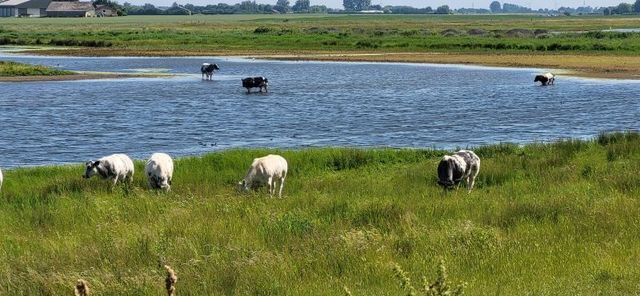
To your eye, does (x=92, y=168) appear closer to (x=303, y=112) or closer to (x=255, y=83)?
(x=303, y=112)

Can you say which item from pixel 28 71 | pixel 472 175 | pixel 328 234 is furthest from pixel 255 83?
pixel 328 234

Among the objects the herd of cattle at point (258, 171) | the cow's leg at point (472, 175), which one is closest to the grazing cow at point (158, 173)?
the herd of cattle at point (258, 171)

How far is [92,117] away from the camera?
134 ft

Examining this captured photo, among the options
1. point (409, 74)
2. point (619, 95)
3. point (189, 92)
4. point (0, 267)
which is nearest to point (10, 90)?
point (189, 92)

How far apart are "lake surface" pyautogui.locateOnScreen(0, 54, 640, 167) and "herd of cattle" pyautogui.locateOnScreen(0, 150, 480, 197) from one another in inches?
310

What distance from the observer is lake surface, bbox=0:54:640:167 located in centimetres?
3281

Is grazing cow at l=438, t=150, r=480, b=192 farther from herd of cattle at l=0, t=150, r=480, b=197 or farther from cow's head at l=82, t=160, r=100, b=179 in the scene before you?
cow's head at l=82, t=160, r=100, b=179

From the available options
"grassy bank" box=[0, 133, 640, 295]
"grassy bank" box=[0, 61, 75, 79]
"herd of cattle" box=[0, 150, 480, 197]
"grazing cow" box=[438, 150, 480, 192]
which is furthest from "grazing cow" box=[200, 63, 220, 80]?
"grazing cow" box=[438, 150, 480, 192]

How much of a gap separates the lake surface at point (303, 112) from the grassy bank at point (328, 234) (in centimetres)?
1027

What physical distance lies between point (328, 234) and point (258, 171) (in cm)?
534

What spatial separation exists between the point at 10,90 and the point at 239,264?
148ft

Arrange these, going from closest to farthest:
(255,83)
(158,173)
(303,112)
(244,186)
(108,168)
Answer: (244,186)
(158,173)
(108,168)
(303,112)
(255,83)

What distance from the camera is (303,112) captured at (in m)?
42.8

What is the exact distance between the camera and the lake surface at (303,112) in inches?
1292
